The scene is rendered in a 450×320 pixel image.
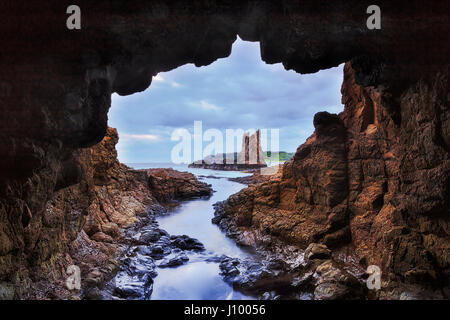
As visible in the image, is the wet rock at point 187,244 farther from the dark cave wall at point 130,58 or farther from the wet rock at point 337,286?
the dark cave wall at point 130,58

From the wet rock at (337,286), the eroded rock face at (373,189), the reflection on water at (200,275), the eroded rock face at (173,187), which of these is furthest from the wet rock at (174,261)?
the eroded rock face at (173,187)

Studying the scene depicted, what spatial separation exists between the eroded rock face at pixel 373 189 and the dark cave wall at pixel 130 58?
0.11 meters

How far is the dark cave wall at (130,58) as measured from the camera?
16.8 ft

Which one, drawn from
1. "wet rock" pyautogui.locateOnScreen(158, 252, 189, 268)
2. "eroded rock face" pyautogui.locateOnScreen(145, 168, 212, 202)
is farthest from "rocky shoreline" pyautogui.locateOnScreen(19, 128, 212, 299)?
"eroded rock face" pyautogui.locateOnScreen(145, 168, 212, 202)

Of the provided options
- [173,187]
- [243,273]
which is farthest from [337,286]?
[173,187]

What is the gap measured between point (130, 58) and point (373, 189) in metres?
10.6

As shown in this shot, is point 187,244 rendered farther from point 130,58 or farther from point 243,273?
point 130,58

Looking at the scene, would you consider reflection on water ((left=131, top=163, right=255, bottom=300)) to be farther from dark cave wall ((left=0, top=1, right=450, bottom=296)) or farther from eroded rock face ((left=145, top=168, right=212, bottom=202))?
eroded rock face ((left=145, top=168, right=212, bottom=202))

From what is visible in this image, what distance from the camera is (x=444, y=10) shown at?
5855 millimetres

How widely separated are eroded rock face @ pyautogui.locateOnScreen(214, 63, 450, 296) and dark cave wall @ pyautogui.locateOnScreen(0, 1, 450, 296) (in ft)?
0.35

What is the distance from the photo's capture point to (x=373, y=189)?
9727mm

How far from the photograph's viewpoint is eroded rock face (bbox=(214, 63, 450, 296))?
20.1 ft

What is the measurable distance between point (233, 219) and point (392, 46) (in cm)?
1385

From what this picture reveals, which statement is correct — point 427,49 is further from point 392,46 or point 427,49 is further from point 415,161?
point 415,161
